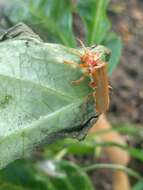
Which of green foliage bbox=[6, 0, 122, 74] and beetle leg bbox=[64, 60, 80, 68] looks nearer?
beetle leg bbox=[64, 60, 80, 68]

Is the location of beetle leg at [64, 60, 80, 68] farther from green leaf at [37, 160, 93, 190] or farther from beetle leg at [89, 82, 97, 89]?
green leaf at [37, 160, 93, 190]

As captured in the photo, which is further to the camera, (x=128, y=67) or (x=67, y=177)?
(x=128, y=67)

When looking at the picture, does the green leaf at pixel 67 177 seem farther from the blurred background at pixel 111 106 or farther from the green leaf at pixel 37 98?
the green leaf at pixel 37 98

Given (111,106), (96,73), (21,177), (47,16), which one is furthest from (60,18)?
(111,106)

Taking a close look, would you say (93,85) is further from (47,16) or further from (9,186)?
(9,186)

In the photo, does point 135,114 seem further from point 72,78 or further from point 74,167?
point 72,78

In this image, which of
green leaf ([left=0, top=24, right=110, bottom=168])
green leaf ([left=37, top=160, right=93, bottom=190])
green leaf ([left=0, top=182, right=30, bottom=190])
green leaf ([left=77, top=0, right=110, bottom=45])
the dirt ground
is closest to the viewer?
green leaf ([left=0, top=24, right=110, bottom=168])

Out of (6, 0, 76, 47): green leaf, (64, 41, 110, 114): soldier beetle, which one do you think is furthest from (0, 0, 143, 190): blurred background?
(64, 41, 110, 114): soldier beetle
